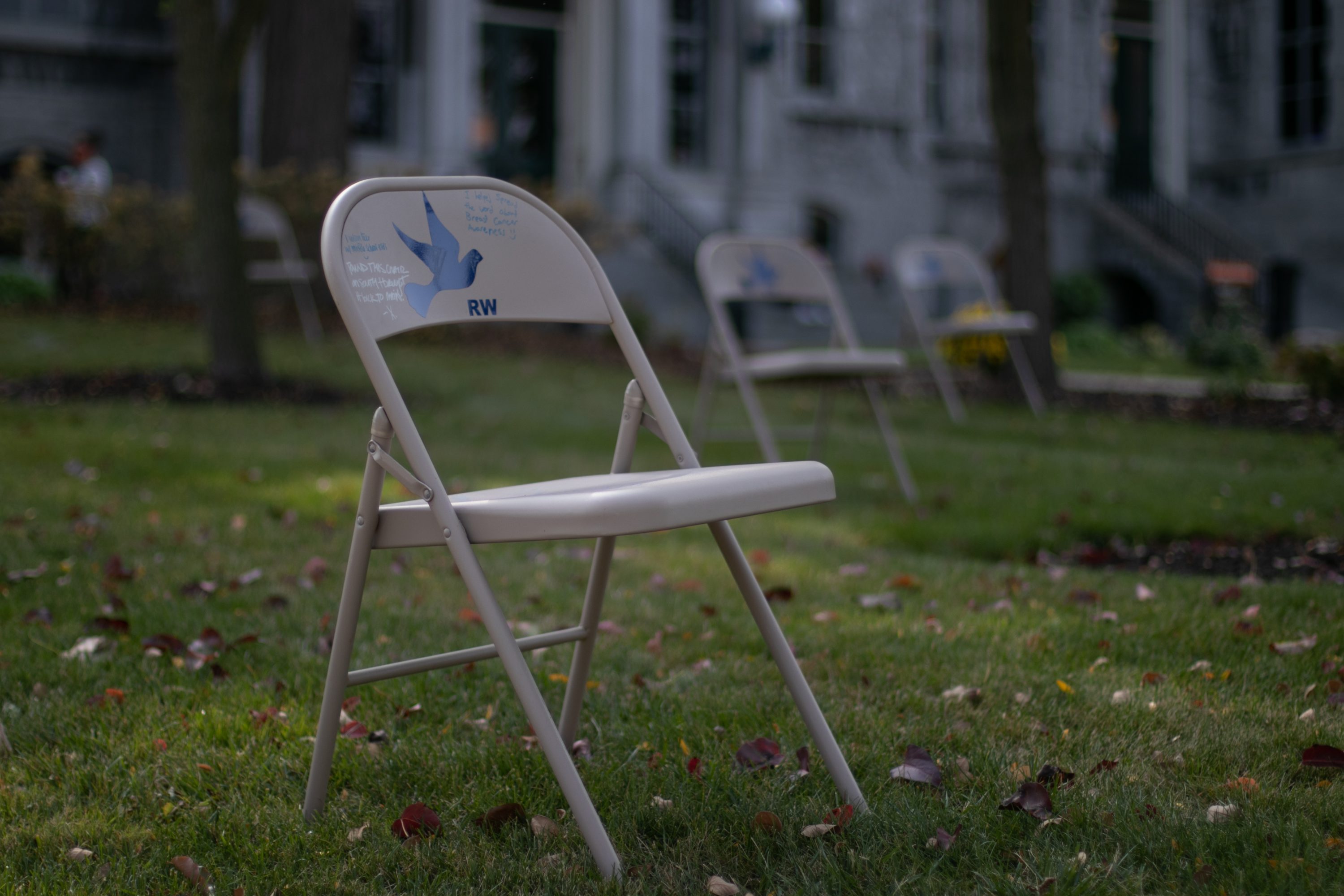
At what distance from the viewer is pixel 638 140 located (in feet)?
45.7

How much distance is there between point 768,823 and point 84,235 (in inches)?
410

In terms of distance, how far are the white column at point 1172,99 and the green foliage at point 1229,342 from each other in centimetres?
517

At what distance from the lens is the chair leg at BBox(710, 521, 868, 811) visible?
182 cm

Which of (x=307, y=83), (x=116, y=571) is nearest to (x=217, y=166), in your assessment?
(x=116, y=571)

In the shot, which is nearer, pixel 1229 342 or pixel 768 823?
pixel 768 823

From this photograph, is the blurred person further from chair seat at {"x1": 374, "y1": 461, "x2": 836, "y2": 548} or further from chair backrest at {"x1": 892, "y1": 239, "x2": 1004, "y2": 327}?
chair seat at {"x1": 374, "y1": 461, "x2": 836, "y2": 548}

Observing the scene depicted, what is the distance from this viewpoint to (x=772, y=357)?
482 cm

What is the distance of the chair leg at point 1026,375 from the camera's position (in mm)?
7285

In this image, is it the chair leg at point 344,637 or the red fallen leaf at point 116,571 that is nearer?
the chair leg at point 344,637

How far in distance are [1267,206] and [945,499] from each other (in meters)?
14.9

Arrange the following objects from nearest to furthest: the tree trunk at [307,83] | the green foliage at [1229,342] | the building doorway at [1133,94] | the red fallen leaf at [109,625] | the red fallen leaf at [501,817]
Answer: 1. the red fallen leaf at [501,817]
2. the red fallen leaf at [109,625]
3. the tree trunk at [307,83]
4. the green foliage at [1229,342]
5. the building doorway at [1133,94]

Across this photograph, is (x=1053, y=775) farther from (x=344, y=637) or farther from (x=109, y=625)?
(x=109, y=625)

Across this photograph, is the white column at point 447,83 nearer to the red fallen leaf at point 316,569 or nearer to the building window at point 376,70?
the building window at point 376,70

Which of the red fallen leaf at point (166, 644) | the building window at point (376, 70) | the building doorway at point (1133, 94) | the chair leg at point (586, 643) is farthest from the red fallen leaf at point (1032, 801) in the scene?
the building doorway at point (1133, 94)
